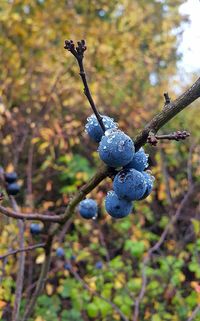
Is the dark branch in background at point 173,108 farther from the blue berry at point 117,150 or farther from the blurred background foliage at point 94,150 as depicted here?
the blurred background foliage at point 94,150

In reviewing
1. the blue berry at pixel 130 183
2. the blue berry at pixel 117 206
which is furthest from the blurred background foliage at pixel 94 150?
the blue berry at pixel 130 183

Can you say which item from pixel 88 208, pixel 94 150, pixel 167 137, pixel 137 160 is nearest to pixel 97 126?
pixel 137 160

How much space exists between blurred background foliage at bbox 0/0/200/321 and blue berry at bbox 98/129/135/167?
2.14m

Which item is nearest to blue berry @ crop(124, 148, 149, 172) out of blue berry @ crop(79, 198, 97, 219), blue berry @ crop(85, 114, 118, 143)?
blue berry @ crop(85, 114, 118, 143)

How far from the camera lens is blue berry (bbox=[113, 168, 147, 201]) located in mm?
1028

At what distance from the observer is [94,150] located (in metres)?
5.38

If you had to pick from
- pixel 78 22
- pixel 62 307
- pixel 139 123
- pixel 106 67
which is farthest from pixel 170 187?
pixel 78 22

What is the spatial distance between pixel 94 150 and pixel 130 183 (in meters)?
4.35

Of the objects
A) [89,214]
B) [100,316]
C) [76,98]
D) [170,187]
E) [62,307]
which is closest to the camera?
[89,214]

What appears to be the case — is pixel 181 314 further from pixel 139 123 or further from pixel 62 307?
pixel 139 123

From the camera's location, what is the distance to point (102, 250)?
3.99 metres

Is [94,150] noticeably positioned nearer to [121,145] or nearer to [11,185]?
[11,185]

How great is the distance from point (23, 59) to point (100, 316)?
11.9ft

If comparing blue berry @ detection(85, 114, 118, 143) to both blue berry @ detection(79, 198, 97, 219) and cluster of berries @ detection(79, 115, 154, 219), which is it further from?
blue berry @ detection(79, 198, 97, 219)
